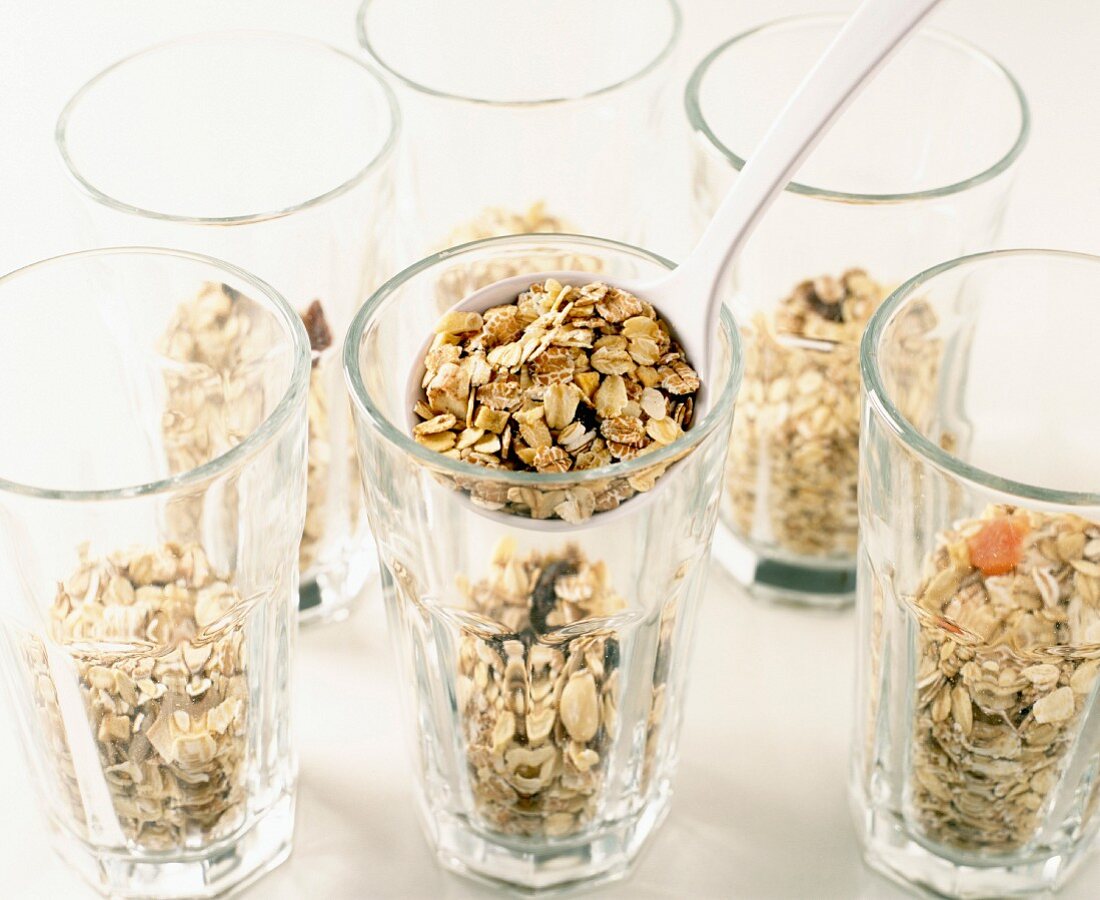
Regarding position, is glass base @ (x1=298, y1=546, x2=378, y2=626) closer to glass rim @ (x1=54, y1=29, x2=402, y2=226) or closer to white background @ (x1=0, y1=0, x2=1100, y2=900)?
white background @ (x1=0, y1=0, x2=1100, y2=900)

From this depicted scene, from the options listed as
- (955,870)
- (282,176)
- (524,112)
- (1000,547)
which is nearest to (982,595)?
(1000,547)

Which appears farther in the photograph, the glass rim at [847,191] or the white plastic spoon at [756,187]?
the glass rim at [847,191]

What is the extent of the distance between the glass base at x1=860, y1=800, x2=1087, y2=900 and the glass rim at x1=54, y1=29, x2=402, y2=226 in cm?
44

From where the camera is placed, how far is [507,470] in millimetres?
780

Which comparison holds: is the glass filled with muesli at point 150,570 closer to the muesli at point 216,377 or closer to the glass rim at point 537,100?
the muesli at point 216,377

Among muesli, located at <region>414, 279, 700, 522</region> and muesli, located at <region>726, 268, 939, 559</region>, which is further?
muesli, located at <region>726, 268, 939, 559</region>

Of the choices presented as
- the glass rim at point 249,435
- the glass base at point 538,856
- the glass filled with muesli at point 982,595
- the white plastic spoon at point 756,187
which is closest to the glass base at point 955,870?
the glass filled with muesli at point 982,595

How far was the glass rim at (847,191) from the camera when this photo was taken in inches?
37.5

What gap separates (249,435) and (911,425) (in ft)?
1.00

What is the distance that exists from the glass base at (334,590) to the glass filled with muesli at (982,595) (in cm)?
33

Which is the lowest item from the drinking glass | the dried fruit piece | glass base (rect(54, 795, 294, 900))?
glass base (rect(54, 795, 294, 900))

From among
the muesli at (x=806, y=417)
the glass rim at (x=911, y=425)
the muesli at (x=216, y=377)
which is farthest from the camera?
the muesli at (x=806, y=417)

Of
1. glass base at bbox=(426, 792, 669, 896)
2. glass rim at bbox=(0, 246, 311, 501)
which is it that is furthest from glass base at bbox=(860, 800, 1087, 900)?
glass rim at bbox=(0, 246, 311, 501)

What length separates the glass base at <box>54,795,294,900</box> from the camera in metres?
0.90
